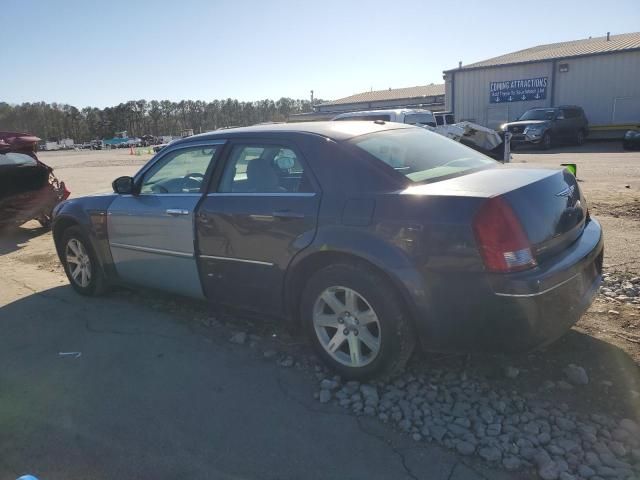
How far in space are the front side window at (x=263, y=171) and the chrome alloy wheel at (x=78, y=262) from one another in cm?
221

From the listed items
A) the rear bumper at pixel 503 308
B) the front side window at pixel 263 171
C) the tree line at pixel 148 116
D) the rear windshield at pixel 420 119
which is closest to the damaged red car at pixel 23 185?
the front side window at pixel 263 171

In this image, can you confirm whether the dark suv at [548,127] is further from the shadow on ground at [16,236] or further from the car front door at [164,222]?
the car front door at [164,222]

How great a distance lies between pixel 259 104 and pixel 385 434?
11393 centimetres

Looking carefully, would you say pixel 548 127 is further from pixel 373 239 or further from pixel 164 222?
pixel 373 239

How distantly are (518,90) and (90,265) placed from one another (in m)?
30.8

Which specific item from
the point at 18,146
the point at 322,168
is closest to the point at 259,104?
the point at 18,146

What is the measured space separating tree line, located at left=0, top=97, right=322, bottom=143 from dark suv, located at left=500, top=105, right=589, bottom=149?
278ft

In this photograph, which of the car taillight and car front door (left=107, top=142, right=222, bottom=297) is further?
car front door (left=107, top=142, right=222, bottom=297)

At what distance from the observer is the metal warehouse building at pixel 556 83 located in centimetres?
2748

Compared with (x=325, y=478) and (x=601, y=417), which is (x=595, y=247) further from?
(x=325, y=478)

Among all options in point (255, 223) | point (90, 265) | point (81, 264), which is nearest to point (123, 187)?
point (90, 265)

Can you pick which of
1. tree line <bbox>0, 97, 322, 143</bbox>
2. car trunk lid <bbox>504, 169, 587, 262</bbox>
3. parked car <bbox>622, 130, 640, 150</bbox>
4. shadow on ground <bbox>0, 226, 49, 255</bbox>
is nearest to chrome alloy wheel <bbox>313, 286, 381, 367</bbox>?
car trunk lid <bbox>504, 169, 587, 262</bbox>

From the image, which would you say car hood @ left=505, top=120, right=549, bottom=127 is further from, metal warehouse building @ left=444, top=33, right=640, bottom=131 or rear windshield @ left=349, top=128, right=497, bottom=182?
rear windshield @ left=349, top=128, right=497, bottom=182

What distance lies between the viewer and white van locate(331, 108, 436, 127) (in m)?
15.1
